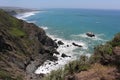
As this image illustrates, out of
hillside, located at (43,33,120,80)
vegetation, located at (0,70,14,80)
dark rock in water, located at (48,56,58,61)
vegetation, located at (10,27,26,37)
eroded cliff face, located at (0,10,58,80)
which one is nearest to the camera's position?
hillside, located at (43,33,120,80)

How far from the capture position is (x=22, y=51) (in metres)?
74.9

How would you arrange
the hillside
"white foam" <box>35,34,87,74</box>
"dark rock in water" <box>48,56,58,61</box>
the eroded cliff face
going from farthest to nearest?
"dark rock in water" <box>48,56,58,61</box>
"white foam" <box>35,34,87,74</box>
the eroded cliff face
the hillside

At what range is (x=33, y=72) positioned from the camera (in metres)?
65.4

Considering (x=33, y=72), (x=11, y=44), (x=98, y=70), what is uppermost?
(x=98, y=70)

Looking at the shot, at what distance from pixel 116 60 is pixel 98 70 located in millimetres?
1934

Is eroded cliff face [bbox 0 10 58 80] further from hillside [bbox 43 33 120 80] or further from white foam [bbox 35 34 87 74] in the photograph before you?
hillside [bbox 43 33 120 80]

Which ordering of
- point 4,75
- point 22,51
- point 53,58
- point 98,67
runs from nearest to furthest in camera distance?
point 98,67
point 4,75
point 22,51
point 53,58

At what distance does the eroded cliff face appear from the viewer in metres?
59.7

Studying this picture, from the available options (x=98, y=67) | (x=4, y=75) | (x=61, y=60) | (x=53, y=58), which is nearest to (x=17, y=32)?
(x=53, y=58)

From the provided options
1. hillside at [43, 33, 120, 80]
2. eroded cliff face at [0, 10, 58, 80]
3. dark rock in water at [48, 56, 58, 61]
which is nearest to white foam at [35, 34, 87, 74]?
dark rock in water at [48, 56, 58, 61]

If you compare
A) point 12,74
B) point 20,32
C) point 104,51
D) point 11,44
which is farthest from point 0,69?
point 104,51

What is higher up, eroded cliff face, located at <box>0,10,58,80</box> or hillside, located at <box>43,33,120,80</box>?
hillside, located at <box>43,33,120,80</box>

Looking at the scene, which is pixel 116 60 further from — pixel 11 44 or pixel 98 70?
pixel 11 44

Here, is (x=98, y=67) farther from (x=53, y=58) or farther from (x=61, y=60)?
(x=53, y=58)
